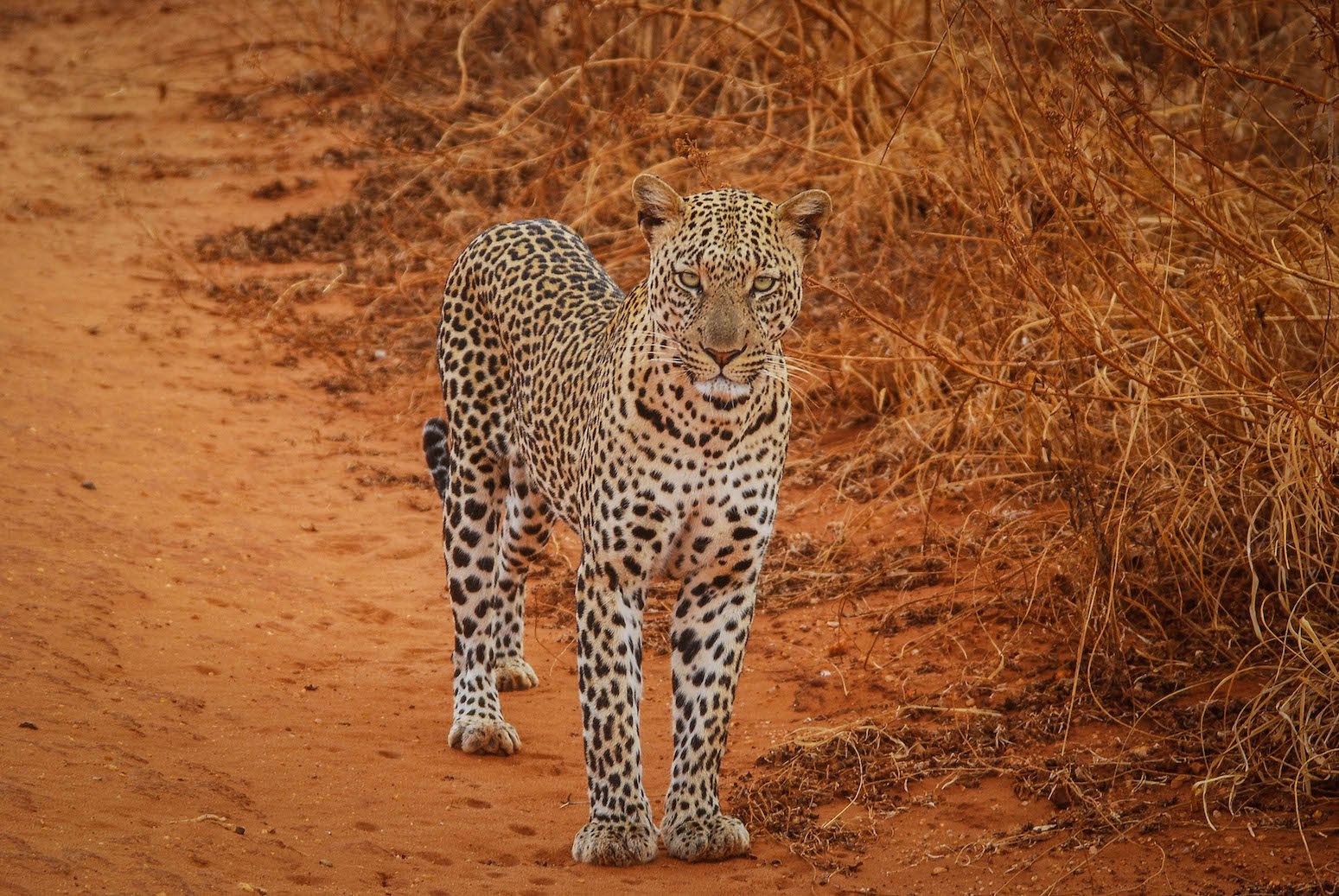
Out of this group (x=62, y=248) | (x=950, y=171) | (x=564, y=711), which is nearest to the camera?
(x=564, y=711)

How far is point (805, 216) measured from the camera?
5.24m

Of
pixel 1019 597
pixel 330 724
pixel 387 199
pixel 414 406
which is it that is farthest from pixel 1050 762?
pixel 387 199

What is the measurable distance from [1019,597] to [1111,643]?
3.00ft

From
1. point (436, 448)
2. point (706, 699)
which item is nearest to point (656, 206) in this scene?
point (706, 699)

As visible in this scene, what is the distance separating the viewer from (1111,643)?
630 cm

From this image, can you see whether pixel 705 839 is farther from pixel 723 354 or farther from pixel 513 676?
pixel 513 676

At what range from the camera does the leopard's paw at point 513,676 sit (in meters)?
7.13

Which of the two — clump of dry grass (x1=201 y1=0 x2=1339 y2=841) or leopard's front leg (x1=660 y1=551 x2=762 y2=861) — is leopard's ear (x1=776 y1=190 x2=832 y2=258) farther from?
leopard's front leg (x1=660 y1=551 x2=762 y2=861)

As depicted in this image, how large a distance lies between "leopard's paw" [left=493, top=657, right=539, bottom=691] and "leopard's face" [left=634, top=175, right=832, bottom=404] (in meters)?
2.46

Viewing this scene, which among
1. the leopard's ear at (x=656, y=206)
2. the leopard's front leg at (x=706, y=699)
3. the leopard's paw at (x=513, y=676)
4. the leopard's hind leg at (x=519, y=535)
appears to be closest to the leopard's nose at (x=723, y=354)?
the leopard's ear at (x=656, y=206)

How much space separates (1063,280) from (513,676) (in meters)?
3.16

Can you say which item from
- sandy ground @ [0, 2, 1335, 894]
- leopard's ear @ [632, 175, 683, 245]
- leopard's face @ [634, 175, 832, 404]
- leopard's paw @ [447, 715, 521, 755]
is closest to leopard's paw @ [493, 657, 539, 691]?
sandy ground @ [0, 2, 1335, 894]

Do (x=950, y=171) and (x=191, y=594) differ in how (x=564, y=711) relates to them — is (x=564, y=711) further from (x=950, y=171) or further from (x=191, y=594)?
(x=950, y=171)

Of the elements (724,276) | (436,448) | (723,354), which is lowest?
(436,448)
